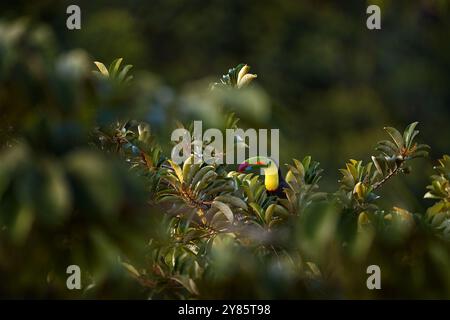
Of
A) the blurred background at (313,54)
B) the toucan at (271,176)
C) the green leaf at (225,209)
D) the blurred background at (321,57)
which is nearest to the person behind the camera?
the green leaf at (225,209)

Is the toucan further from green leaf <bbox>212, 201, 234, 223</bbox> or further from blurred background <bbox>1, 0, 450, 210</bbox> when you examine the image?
blurred background <bbox>1, 0, 450, 210</bbox>

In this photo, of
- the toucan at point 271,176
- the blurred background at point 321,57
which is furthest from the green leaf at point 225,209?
the blurred background at point 321,57

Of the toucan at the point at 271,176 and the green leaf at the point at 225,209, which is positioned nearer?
the green leaf at the point at 225,209

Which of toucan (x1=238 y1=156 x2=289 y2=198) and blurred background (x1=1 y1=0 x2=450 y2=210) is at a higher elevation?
blurred background (x1=1 y1=0 x2=450 y2=210)

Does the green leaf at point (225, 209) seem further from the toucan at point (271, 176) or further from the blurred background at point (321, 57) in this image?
the blurred background at point (321, 57)

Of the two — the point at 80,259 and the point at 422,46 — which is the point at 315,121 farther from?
the point at 80,259

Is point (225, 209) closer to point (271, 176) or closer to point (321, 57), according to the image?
point (271, 176)

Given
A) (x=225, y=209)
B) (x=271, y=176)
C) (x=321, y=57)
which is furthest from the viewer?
(x=321, y=57)

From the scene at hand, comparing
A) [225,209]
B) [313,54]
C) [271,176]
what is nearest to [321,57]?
[313,54]

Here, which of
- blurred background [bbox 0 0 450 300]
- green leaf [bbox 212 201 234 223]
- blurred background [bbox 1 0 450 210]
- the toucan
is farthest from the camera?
blurred background [bbox 1 0 450 210]

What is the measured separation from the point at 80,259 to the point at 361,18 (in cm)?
1289

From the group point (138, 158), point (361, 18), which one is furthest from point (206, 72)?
point (138, 158)

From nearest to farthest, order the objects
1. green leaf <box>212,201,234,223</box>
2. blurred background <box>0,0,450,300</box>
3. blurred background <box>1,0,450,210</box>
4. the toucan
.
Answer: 1. green leaf <box>212,201,234,223</box>
2. the toucan
3. blurred background <box>0,0,450,300</box>
4. blurred background <box>1,0,450,210</box>

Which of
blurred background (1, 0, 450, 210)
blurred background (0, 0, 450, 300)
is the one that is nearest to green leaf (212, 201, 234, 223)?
blurred background (0, 0, 450, 300)
